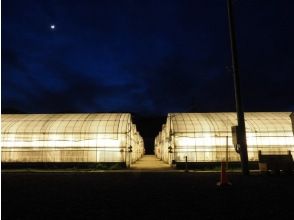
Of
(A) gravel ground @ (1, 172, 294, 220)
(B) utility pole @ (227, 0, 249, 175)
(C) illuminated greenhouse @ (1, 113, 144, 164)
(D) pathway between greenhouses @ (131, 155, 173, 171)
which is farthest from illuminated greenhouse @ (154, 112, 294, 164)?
(A) gravel ground @ (1, 172, 294, 220)

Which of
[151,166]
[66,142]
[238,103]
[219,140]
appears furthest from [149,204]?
[151,166]

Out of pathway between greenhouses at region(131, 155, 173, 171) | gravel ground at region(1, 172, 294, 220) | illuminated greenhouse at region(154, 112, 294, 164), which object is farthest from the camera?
pathway between greenhouses at region(131, 155, 173, 171)

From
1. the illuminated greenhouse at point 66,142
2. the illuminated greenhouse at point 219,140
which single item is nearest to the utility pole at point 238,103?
the illuminated greenhouse at point 219,140

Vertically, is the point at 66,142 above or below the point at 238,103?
below

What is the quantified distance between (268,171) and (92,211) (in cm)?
1607

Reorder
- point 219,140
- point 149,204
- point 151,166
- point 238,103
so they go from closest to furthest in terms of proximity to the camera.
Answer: point 149,204, point 238,103, point 219,140, point 151,166

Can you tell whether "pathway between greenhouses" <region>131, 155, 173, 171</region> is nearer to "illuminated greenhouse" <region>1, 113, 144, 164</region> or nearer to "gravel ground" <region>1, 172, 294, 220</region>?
"illuminated greenhouse" <region>1, 113, 144, 164</region>

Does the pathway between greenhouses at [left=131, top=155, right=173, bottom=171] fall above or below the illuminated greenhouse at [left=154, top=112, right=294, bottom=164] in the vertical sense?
below

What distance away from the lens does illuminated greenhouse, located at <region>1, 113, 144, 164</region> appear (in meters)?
28.7

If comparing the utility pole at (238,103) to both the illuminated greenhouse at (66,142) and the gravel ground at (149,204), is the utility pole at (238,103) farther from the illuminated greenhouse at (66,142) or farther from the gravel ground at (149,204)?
the illuminated greenhouse at (66,142)

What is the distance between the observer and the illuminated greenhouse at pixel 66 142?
28.7 metres

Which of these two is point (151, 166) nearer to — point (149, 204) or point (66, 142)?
point (66, 142)

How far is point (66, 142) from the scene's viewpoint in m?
29.2

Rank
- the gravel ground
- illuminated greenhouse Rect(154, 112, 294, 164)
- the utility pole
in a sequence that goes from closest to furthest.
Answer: the gravel ground
the utility pole
illuminated greenhouse Rect(154, 112, 294, 164)
